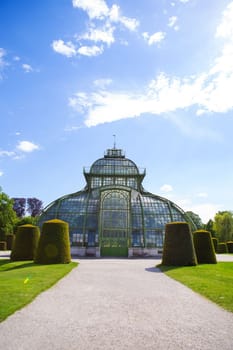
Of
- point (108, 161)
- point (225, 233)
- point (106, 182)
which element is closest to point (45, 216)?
point (106, 182)

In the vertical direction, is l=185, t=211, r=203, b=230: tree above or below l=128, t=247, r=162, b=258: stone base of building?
above

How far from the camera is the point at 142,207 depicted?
3434cm

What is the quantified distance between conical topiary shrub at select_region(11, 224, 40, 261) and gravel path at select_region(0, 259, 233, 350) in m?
14.9

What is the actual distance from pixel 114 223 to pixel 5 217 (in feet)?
101

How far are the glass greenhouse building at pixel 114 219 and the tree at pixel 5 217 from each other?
2228 cm

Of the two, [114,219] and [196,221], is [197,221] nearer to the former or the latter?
[196,221]

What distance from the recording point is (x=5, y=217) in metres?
54.1

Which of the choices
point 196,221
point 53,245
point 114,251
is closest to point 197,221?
point 196,221

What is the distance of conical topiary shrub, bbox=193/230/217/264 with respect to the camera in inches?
939

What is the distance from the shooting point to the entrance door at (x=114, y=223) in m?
31.2

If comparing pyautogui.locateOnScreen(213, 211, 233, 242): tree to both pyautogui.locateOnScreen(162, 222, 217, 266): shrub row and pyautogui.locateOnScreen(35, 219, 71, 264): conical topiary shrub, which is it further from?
pyautogui.locateOnScreen(35, 219, 71, 264): conical topiary shrub

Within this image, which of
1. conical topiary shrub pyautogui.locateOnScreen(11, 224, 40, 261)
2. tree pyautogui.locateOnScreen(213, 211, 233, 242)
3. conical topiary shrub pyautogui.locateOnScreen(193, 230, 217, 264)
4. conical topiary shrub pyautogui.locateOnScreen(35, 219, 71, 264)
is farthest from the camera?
tree pyautogui.locateOnScreen(213, 211, 233, 242)

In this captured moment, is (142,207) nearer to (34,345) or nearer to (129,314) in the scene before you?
(129,314)

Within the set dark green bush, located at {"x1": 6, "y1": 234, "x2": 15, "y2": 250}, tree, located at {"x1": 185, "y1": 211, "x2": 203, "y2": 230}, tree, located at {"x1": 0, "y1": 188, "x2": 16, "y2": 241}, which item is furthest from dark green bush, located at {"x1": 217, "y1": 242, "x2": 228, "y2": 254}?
tree, located at {"x1": 0, "y1": 188, "x2": 16, "y2": 241}
